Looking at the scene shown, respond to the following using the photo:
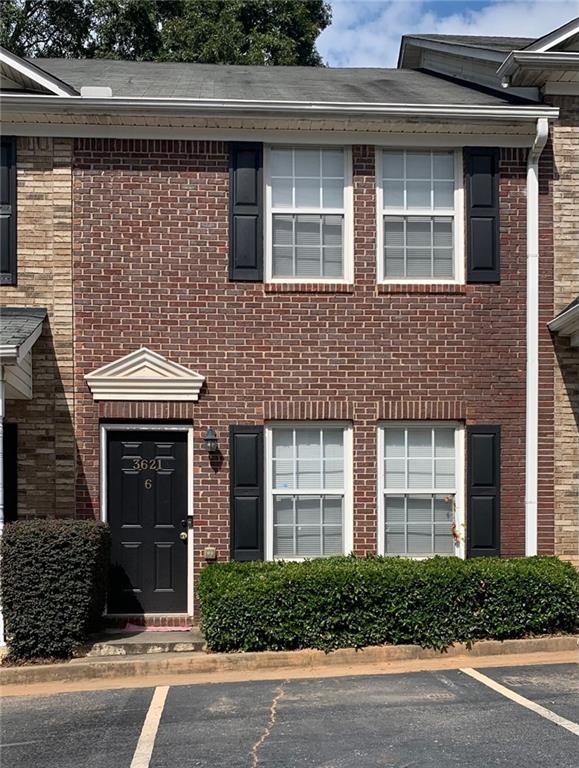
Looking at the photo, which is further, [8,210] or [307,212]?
[307,212]

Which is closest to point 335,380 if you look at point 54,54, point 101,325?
point 101,325

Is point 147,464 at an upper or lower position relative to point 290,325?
lower

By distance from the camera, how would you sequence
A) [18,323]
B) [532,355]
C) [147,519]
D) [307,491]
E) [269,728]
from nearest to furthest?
[269,728], [18,323], [147,519], [307,491], [532,355]

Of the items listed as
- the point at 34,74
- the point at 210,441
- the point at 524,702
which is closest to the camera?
the point at 524,702

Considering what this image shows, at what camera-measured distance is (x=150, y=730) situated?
6320mm

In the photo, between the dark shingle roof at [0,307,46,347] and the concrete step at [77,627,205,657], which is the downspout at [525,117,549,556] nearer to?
the concrete step at [77,627,205,657]

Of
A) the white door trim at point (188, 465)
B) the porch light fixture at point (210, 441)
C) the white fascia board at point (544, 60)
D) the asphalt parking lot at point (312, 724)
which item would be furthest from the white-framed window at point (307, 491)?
the white fascia board at point (544, 60)

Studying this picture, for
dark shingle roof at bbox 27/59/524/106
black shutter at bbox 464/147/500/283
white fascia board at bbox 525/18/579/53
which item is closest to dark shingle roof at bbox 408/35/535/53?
dark shingle roof at bbox 27/59/524/106

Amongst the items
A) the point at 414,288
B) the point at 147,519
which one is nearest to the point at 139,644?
the point at 147,519

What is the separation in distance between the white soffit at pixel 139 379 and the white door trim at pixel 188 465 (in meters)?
0.31

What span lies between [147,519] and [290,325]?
2617 mm

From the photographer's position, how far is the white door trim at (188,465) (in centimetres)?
941

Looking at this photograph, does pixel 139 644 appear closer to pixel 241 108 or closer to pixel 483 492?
pixel 483 492

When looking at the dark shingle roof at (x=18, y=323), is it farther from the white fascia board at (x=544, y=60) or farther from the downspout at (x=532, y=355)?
the white fascia board at (x=544, y=60)
